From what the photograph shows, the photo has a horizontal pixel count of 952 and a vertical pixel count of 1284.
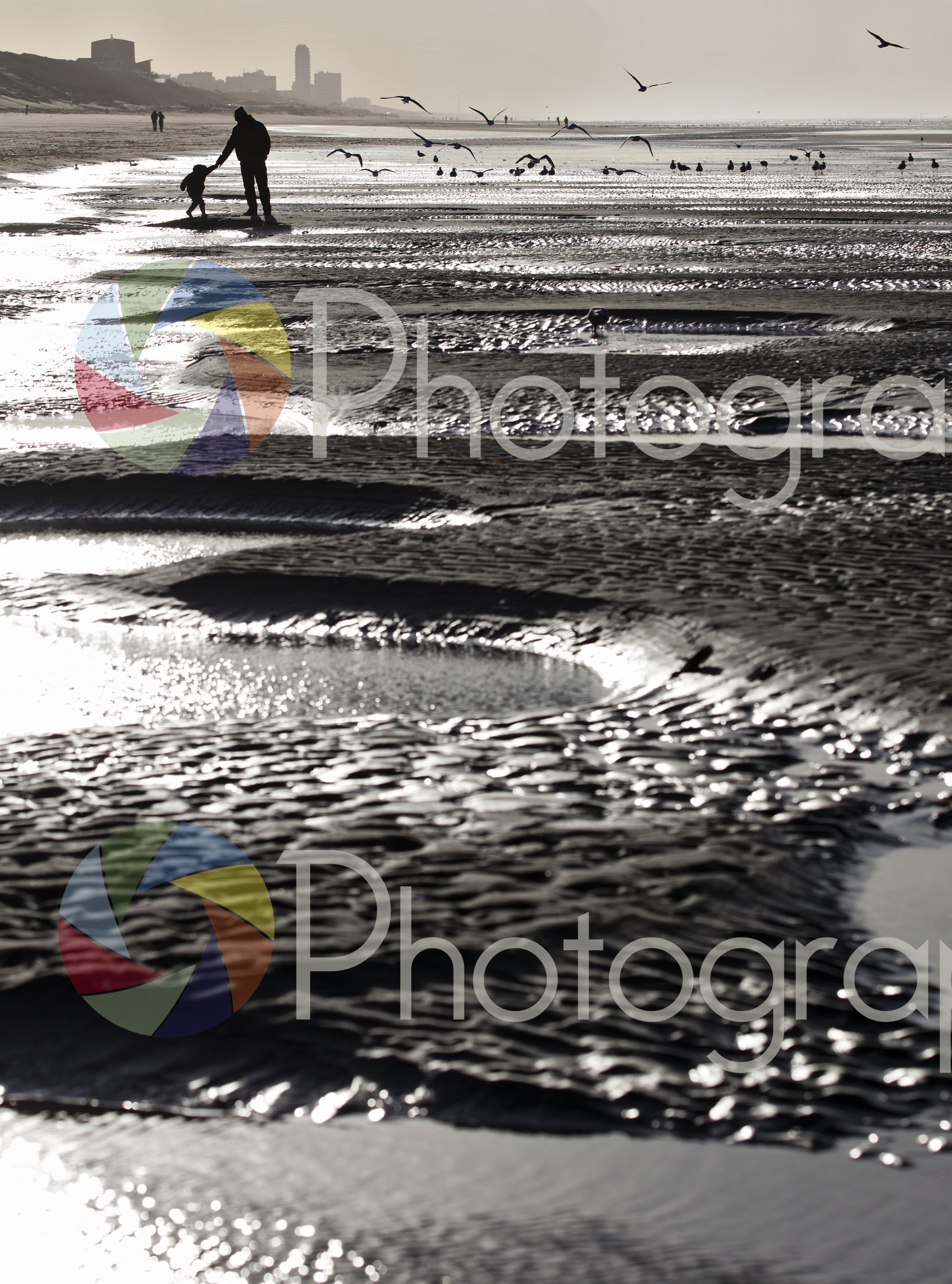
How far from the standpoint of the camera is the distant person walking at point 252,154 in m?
16.1

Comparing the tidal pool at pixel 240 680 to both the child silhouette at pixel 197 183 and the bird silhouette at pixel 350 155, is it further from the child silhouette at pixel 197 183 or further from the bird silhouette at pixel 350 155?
the bird silhouette at pixel 350 155

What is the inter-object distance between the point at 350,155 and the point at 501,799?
39.7 m

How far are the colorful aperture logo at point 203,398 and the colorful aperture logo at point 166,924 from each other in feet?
9.01

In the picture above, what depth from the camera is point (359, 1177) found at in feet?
5.16

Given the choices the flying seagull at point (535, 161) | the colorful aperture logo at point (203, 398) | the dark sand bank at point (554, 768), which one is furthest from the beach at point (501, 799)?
the flying seagull at point (535, 161)

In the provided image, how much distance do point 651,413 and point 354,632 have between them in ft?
8.48

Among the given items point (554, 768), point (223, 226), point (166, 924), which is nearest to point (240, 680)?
point (554, 768)

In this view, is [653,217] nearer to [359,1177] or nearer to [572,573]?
[572,573]

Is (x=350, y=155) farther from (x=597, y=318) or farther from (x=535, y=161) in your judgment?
(x=597, y=318)

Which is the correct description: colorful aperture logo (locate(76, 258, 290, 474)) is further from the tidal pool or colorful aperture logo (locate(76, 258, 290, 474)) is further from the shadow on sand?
the shadow on sand

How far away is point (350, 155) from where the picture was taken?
39.7 m

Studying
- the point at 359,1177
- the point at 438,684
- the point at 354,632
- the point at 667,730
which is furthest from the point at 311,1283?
the point at 354,632

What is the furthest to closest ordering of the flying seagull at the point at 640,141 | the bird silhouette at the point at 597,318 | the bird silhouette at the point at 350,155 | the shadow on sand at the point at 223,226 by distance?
the flying seagull at the point at 640,141
the bird silhouette at the point at 350,155
the shadow on sand at the point at 223,226
the bird silhouette at the point at 597,318

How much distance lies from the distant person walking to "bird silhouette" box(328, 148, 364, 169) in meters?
20.9
